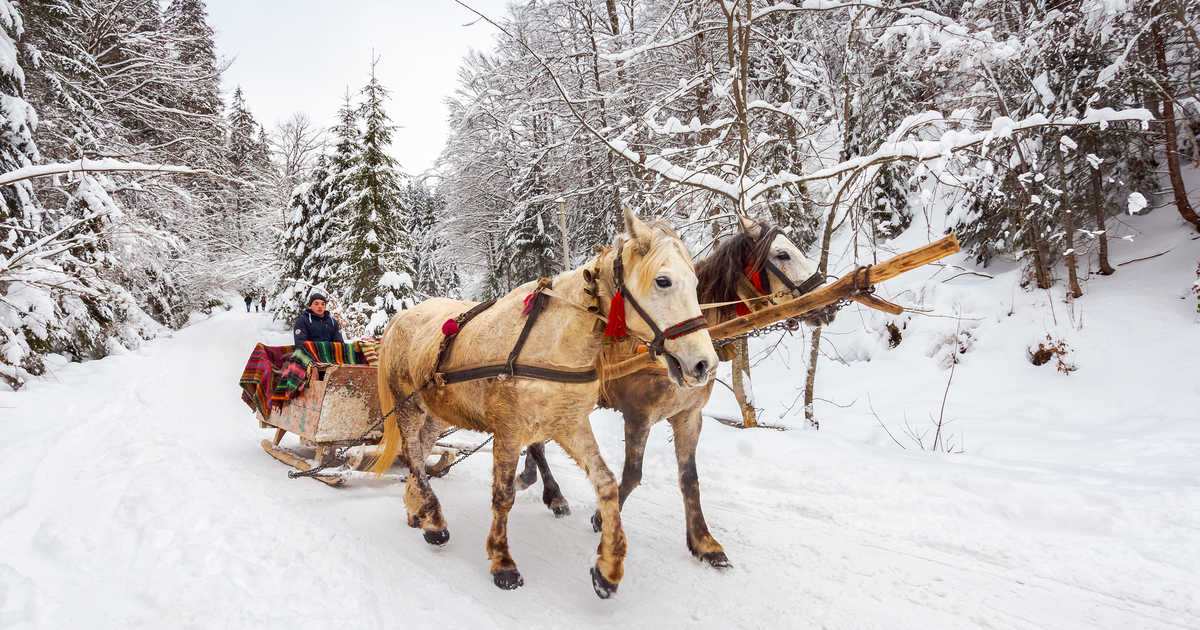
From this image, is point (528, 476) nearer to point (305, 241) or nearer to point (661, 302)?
point (661, 302)

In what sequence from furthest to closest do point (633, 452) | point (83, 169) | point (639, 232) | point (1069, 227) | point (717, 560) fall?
1. point (1069, 227)
2. point (633, 452)
3. point (717, 560)
4. point (639, 232)
5. point (83, 169)

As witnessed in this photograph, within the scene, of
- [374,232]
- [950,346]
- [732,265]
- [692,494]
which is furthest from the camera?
[374,232]

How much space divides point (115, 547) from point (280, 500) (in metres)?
1.14

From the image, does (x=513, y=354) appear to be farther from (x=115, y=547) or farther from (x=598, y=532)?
(x=115, y=547)

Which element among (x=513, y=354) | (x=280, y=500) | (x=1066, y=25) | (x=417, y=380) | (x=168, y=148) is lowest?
(x=280, y=500)

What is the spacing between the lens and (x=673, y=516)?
4020 millimetres

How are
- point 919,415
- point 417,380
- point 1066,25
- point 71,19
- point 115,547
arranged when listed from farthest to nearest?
point 71,19 → point 919,415 → point 1066,25 → point 417,380 → point 115,547

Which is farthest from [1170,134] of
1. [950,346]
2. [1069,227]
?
[950,346]

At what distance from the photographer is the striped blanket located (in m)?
4.97

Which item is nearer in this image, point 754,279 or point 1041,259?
point 754,279

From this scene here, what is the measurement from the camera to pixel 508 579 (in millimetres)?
2910

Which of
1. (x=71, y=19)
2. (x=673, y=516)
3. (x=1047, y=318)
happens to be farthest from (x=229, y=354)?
(x=1047, y=318)

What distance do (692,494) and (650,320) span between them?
1445 millimetres

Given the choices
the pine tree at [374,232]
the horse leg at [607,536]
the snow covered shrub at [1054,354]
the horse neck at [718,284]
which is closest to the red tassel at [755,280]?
the horse neck at [718,284]
